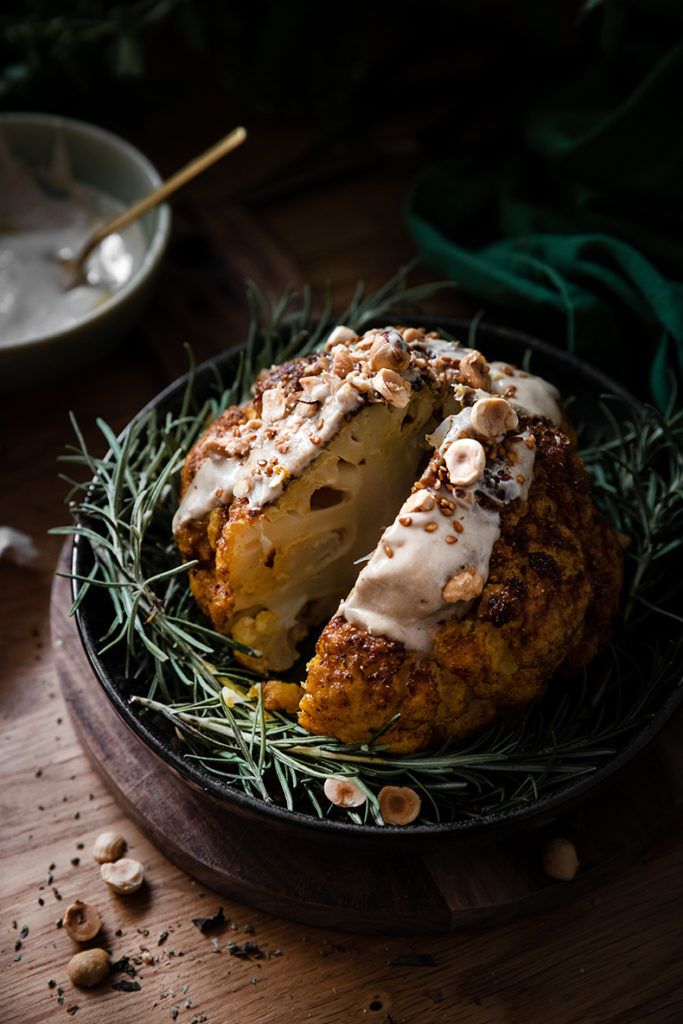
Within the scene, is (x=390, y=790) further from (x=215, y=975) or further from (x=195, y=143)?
(x=195, y=143)

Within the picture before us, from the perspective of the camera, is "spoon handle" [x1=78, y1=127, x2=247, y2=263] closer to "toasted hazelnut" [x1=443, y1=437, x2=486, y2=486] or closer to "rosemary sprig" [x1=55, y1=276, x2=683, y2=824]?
"rosemary sprig" [x1=55, y1=276, x2=683, y2=824]

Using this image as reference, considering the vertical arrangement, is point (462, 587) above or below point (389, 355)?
below

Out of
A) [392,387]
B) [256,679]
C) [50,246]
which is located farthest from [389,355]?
[50,246]

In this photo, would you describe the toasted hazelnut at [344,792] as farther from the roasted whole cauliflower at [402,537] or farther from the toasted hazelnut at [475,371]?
the toasted hazelnut at [475,371]

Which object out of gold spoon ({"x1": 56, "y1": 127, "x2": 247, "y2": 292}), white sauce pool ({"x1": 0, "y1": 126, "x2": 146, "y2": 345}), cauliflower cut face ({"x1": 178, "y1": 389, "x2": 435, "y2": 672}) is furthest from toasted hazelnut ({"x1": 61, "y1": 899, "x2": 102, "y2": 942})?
gold spoon ({"x1": 56, "y1": 127, "x2": 247, "y2": 292})

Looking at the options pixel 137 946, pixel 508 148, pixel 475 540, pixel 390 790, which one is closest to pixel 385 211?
pixel 508 148

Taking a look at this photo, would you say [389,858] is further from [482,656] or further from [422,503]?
[422,503]
